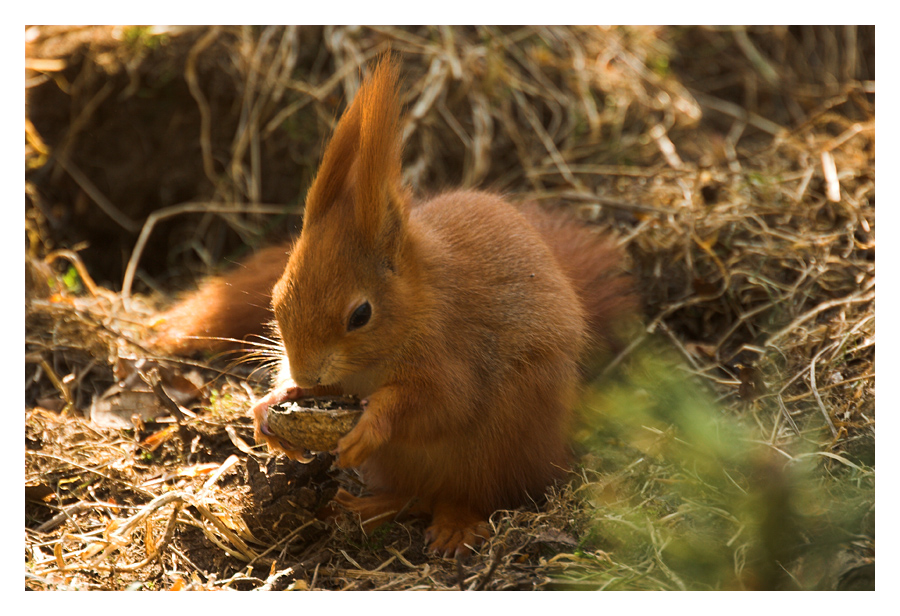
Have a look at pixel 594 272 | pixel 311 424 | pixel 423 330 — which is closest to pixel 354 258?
pixel 423 330

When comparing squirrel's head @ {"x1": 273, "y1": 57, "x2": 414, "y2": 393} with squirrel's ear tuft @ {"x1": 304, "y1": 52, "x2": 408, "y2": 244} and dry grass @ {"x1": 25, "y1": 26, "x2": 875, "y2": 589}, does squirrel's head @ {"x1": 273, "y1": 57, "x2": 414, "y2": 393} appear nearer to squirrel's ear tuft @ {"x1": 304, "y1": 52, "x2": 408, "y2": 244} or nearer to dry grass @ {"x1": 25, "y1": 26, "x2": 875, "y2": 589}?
squirrel's ear tuft @ {"x1": 304, "y1": 52, "x2": 408, "y2": 244}

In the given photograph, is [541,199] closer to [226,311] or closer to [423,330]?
[226,311]

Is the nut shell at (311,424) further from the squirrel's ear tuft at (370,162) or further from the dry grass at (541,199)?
the squirrel's ear tuft at (370,162)

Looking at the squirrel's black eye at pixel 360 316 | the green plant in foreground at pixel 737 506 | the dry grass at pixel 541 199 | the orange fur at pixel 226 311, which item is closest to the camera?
the green plant in foreground at pixel 737 506

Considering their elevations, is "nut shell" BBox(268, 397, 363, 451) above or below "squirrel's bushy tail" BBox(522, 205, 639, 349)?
below

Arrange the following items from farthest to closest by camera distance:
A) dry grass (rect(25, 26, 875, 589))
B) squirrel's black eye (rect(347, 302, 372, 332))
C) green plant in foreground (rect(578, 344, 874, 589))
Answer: squirrel's black eye (rect(347, 302, 372, 332))
dry grass (rect(25, 26, 875, 589))
green plant in foreground (rect(578, 344, 874, 589))

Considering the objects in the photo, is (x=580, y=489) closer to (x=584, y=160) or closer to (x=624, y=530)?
(x=624, y=530)

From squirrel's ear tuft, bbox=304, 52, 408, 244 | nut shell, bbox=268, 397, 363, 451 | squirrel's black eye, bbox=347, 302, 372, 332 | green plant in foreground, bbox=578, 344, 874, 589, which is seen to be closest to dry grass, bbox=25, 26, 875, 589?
green plant in foreground, bbox=578, 344, 874, 589

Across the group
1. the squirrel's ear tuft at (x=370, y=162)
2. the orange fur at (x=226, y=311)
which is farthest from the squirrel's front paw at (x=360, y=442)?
the orange fur at (x=226, y=311)
